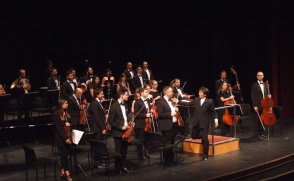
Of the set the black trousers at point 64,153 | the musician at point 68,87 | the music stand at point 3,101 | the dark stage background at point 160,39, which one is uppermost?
the dark stage background at point 160,39

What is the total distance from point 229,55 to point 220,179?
7.49 meters

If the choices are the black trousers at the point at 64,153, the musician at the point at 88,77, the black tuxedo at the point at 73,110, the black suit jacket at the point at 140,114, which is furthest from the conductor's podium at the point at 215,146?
the musician at the point at 88,77

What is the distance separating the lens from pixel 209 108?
9.23m

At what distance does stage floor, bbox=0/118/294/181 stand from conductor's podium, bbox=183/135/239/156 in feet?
0.45

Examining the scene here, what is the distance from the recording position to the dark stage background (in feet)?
44.2

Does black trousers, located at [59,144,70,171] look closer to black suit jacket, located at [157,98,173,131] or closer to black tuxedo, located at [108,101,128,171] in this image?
black tuxedo, located at [108,101,128,171]

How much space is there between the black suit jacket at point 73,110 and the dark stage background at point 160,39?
4421 mm

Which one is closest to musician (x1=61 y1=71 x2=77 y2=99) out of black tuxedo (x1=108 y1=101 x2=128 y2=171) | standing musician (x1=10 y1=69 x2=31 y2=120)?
standing musician (x1=10 y1=69 x2=31 y2=120)

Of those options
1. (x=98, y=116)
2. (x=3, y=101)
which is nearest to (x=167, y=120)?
(x=98, y=116)

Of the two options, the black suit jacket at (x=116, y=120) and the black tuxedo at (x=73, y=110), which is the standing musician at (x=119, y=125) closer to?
the black suit jacket at (x=116, y=120)

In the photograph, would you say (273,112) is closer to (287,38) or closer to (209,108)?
(209,108)

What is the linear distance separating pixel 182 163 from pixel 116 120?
1701 mm

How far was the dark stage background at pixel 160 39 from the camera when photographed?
13.5 metres

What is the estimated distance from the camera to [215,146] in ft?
31.6
